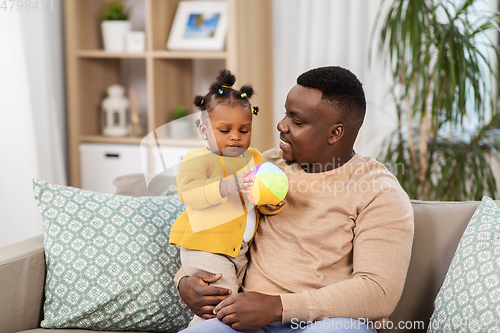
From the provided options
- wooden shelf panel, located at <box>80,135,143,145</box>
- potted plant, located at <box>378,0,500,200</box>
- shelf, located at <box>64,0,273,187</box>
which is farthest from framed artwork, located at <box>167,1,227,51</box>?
potted plant, located at <box>378,0,500,200</box>

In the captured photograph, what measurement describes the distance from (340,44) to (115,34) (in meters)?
1.28

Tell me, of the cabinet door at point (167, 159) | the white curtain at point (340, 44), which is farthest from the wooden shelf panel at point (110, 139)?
the cabinet door at point (167, 159)

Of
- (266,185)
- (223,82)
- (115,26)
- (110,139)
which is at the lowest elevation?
(110,139)

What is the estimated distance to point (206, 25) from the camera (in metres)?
2.56

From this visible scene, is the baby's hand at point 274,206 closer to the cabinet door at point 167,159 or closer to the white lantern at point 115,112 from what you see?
the cabinet door at point 167,159

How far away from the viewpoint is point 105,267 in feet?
4.13

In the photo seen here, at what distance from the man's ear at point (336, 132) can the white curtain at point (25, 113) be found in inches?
74.1

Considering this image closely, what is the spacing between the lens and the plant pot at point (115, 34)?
104 inches

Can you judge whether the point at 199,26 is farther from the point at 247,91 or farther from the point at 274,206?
Result: the point at 274,206

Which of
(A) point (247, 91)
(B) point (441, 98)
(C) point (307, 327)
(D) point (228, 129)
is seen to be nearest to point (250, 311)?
(C) point (307, 327)

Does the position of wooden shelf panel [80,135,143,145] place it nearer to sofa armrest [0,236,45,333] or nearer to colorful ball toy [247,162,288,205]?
sofa armrest [0,236,45,333]

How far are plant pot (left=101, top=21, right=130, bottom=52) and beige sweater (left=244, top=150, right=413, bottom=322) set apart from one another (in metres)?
1.81

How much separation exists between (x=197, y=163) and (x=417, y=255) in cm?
66

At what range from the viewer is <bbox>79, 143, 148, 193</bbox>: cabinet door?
8.71 ft
